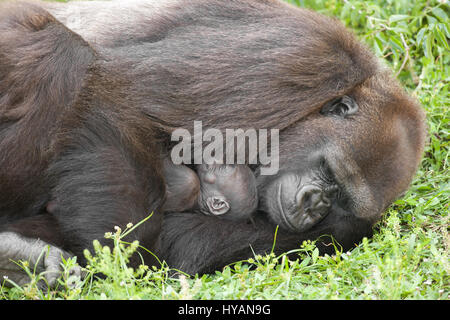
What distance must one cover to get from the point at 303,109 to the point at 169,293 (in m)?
1.60

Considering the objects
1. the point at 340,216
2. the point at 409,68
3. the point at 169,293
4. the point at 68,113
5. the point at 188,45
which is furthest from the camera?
the point at 409,68

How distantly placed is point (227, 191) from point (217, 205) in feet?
0.39

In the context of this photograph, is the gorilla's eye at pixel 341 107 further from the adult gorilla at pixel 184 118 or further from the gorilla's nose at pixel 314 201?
the gorilla's nose at pixel 314 201

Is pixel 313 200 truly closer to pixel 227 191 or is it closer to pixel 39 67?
pixel 227 191

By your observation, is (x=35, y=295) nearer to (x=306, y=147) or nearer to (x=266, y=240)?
(x=266, y=240)

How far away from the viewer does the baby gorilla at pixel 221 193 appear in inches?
165

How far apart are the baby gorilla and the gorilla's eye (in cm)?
70

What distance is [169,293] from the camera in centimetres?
328

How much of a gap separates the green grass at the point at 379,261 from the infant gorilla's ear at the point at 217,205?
1.32 ft

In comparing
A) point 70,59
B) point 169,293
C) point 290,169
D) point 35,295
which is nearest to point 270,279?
point 169,293

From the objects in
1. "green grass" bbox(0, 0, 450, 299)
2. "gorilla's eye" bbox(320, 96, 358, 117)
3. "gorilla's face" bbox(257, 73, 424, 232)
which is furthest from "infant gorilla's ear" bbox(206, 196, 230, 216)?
"gorilla's eye" bbox(320, 96, 358, 117)

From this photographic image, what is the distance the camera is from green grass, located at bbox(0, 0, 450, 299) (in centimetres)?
333

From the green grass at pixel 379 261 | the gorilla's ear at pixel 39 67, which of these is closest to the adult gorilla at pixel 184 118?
the gorilla's ear at pixel 39 67

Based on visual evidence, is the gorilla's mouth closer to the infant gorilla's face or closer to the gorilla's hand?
Result: the infant gorilla's face
